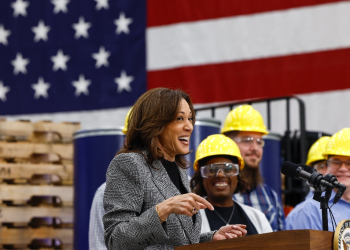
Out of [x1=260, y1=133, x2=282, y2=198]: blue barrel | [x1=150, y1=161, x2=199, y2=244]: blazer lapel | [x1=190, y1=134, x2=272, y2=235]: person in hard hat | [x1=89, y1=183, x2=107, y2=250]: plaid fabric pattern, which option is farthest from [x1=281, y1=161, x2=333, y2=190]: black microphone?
[x1=260, y1=133, x2=282, y2=198]: blue barrel

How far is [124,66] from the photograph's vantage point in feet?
29.9

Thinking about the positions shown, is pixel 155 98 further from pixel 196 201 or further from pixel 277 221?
pixel 277 221

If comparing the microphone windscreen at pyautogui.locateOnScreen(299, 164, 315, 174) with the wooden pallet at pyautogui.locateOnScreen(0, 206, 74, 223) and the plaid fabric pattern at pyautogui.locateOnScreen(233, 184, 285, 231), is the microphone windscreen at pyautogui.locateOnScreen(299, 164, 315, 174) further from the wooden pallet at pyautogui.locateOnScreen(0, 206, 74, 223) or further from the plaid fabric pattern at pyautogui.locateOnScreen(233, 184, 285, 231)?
the wooden pallet at pyautogui.locateOnScreen(0, 206, 74, 223)

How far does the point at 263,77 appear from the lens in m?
8.62

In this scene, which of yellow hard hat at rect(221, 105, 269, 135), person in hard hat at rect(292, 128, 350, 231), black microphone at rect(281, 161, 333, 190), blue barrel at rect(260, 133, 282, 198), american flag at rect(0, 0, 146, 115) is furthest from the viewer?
american flag at rect(0, 0, 146, 115)

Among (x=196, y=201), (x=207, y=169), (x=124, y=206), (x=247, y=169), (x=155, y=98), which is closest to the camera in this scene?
(x=196, y=201)

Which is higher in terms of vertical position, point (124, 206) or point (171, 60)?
point (171, 60)

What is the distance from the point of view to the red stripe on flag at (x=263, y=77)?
834 centimetres

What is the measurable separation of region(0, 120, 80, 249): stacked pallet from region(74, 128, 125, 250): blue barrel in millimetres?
1371

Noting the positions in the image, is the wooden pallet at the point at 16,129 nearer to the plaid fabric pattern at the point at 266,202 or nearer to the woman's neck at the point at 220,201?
the plaid fabric pattern at the point at 266,202

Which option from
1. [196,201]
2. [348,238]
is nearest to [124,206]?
[196,201]

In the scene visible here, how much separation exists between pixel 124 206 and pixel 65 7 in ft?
24.6

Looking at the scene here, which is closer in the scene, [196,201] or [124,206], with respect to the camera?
[196,201]

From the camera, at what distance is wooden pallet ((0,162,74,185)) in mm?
6934
